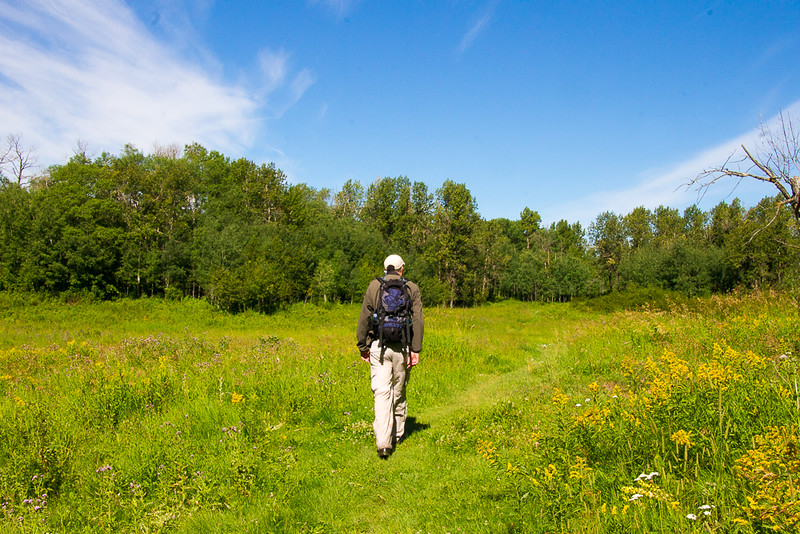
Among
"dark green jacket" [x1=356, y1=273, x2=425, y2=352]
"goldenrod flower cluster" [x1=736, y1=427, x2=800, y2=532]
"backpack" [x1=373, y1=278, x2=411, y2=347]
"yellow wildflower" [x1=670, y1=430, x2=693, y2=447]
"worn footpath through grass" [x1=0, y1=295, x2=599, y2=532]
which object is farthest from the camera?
"dark green jacket" [x1=356, y1=273, x2=425, y2=352]

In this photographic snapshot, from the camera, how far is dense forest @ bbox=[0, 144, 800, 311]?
3806 centimetres

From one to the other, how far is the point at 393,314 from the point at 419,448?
163 cm

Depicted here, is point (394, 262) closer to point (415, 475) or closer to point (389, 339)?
point (389, 339)

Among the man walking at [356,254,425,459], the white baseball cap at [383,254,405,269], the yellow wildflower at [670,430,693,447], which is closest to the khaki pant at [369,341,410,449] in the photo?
the man walking at [356,254,425,459]

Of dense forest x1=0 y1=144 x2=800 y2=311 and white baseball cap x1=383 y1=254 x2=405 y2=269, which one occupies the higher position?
dense forest x1=0 y1=144 x2=800 y2=311

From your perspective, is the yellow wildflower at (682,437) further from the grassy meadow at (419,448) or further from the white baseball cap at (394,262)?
the white baseball cap at (394,262)

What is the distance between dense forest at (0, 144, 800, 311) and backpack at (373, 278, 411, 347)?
24.0 m

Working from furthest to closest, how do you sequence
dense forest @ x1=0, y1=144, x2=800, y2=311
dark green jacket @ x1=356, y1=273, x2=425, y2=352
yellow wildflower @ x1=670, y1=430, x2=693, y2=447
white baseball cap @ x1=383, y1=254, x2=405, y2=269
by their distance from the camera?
dense forest @ x1=0, y1=144, x2=800, y2=311 → white baseball cap @ x1=383, y1=254, x2=405, y2=269 → dark green jacket @ x1=356, y1=273, x2=425, y2=352 → yellow wildflower @ x1=670, y1=430, x2=693, y2=447

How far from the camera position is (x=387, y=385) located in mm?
5293

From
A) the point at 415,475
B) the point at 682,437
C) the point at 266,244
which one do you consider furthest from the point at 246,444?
the point at 266,244

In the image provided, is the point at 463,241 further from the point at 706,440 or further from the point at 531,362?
the point at 706,440

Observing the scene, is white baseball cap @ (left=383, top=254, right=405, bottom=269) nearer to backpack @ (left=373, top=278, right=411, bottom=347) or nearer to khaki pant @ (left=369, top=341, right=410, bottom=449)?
backpack @ (left=373, top=278, right=411, bottom=347)

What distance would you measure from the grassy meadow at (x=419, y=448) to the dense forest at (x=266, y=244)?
22602 mm

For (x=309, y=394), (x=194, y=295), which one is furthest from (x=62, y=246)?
(x=309, y=394)
